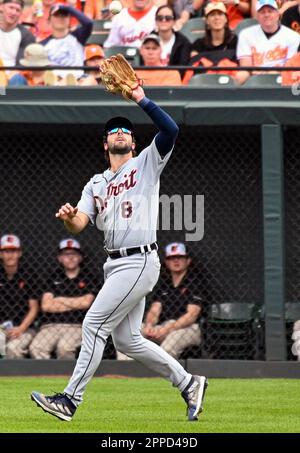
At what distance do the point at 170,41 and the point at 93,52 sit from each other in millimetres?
794

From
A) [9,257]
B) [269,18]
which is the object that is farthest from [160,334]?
[269,18]

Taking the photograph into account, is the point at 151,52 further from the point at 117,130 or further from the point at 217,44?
the point at 117,130

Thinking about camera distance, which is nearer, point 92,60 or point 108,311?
point 108,311

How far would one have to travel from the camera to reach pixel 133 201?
22.0ft

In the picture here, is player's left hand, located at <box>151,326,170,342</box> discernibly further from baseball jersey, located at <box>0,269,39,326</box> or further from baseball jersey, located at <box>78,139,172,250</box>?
baseball jersey, located at <box>78,139,172,250</box>

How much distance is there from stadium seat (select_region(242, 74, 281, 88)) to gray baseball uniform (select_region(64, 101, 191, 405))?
3646mm

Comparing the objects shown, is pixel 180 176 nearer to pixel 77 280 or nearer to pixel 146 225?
pixel 77 280

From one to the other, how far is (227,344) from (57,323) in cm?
164

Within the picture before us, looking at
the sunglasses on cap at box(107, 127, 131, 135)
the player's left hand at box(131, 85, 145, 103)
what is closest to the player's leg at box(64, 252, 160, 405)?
the sunglasses on cap at box(107, 127, 131, 135)

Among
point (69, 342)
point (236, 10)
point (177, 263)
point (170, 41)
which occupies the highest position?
point (236, 10)

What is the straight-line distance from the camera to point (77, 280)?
34.9 feet
